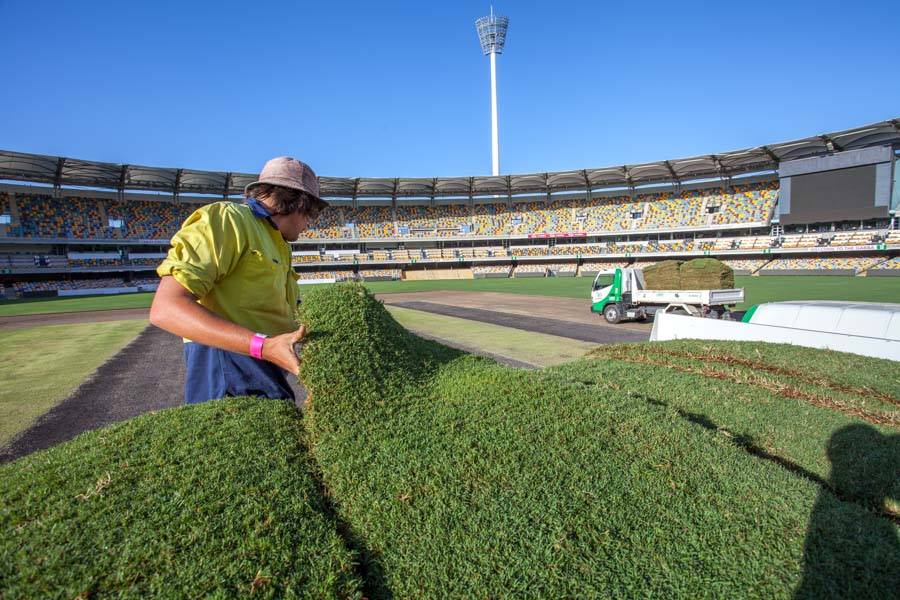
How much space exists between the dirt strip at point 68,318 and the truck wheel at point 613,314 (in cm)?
1951

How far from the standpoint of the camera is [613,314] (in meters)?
15.3

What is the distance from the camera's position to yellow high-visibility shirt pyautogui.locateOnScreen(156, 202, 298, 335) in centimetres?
183

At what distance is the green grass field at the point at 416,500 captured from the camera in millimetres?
1117

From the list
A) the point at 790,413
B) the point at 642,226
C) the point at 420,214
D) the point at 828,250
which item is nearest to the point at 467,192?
the point at 420,214

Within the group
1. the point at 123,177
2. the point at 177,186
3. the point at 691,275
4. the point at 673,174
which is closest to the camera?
the point at 691,275

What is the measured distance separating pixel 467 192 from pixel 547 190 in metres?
10.8

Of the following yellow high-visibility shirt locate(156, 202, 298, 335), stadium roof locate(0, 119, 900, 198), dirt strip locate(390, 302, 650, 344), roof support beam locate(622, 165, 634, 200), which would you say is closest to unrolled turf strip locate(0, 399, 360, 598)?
yellow high-visibility shirt locate(156, 202, 298, 335)

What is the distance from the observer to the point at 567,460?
5.51 ft

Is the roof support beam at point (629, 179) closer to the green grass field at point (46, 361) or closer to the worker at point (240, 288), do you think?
the green grass field at point (46, 361)

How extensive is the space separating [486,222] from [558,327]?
48.4 meters

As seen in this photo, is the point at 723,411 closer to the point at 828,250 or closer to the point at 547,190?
the point at 828,250

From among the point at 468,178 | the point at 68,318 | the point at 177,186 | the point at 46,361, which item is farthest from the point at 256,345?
the point at 468,178

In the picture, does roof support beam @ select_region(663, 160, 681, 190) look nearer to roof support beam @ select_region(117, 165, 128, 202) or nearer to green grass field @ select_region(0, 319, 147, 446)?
green grass field @ select_region(0, 319, 147, 446)

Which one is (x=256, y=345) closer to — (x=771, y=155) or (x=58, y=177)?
(x=58, y=177)
